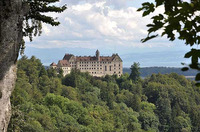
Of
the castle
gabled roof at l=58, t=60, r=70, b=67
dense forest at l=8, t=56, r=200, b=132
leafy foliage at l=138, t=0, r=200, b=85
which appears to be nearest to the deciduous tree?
leafy foliage at l=138, t=0, r=200, b=85

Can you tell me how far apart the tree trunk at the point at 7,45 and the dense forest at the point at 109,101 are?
50463 millimetres

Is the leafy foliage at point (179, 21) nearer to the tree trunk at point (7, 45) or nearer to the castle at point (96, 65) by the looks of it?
the tree trunk at point (7, 45)

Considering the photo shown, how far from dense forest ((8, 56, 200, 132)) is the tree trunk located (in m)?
50.5

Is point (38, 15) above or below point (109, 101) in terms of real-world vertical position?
above

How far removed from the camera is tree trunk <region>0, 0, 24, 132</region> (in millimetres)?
6996

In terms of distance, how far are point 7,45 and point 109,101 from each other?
93.6m

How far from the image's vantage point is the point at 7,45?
7078 millimetres

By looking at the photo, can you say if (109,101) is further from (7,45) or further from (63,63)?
(7,45)

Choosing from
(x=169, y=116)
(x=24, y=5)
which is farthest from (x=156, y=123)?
(x=24, y=5)

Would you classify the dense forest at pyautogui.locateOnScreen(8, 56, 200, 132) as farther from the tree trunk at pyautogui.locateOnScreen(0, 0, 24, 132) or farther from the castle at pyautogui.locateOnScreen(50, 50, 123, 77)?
the tree trunk at pyautogui.locateOnScreen(0, 0, 24, 132)

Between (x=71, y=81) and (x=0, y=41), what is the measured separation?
9210cm

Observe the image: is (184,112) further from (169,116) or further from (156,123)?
(156,123)

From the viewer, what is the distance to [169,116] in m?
103

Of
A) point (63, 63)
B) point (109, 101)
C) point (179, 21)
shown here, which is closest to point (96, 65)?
point (63, 63)
